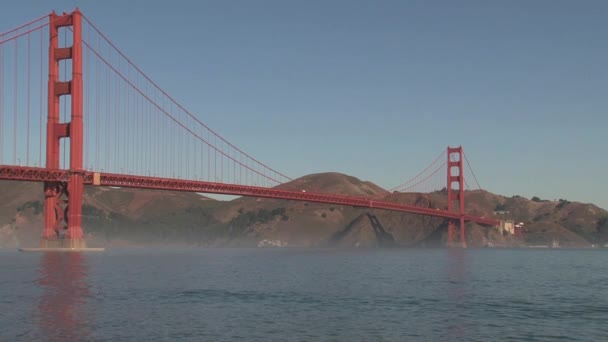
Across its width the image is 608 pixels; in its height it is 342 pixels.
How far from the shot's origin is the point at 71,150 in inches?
3627

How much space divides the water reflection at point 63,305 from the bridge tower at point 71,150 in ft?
115

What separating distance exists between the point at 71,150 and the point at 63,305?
60504mm

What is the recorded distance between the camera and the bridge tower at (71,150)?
303 feet

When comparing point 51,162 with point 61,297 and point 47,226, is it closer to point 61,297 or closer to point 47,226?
point 47,226

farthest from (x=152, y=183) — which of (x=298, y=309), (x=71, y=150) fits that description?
(x=298, y=309)

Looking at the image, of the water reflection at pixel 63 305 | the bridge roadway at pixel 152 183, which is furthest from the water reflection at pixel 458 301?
the bridge roadway at pixel 152 183

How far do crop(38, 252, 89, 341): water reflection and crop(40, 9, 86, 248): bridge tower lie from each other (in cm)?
3506

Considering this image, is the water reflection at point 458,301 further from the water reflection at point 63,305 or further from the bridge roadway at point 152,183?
the bridge roadway at point 152,183

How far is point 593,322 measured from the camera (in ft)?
103

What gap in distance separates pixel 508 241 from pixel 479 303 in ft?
522

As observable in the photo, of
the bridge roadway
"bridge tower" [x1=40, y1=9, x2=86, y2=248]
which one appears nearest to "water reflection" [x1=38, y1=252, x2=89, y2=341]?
the bridge roadway

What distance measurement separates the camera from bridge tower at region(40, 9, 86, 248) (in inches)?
3634

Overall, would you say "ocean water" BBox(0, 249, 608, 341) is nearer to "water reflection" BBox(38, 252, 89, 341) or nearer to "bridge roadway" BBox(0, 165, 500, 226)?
"water reflection" BBox(38, 252, 89, 341)

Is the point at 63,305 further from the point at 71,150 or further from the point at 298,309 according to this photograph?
the point at 71,150
